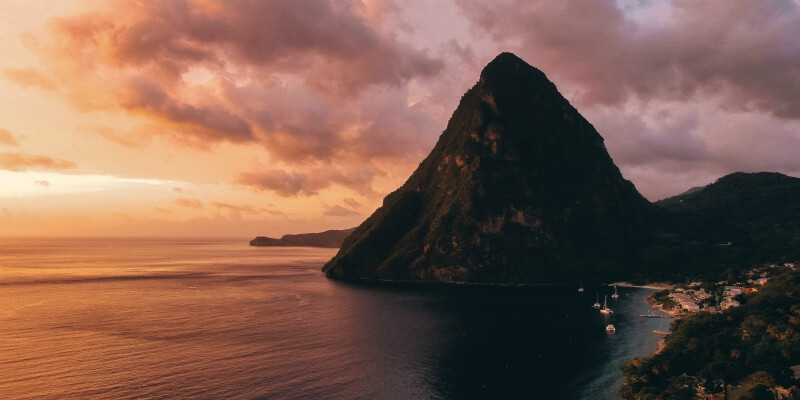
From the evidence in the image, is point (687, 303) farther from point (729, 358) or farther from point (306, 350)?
point (306, 350)

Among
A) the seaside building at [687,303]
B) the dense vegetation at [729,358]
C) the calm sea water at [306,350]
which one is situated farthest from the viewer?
the seaside building at [687,303]

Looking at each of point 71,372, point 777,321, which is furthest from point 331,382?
point 777,321

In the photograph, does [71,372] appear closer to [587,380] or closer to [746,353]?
[587,380]

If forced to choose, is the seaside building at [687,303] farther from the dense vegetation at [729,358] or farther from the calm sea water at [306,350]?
the dense vegetation at [729,358]

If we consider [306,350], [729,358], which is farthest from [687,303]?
[306,350]

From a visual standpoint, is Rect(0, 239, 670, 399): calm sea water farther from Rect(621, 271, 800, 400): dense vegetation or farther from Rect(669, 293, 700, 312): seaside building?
Rect(669, 293, 700, 312): seaside building

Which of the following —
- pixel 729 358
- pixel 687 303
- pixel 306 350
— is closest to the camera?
pixel 729 358

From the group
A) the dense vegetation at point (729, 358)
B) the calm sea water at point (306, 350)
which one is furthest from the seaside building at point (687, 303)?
the dense vegetation at point (729, 358)

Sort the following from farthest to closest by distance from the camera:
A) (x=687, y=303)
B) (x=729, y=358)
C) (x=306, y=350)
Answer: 1. (x=687, y=303)
2. (x=306, y=350)
3. (x=729, y=358)

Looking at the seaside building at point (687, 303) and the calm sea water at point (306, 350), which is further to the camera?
the seaside building at point (687, 303)
